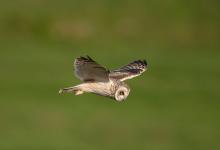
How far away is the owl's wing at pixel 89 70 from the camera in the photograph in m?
6.30

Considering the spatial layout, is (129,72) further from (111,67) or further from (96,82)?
(111,67)

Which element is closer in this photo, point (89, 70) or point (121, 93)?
point (89, 70)

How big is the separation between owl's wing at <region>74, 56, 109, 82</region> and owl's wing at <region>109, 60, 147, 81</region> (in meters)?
0.33

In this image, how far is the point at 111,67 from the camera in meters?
18.8

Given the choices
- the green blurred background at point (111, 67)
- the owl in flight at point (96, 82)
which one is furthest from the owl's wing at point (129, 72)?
the green blurred background at point (111, 67)

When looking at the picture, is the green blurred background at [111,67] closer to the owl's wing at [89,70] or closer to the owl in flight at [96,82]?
the owl in flight at [96,82]

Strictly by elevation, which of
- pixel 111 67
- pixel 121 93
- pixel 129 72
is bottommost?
pixel 121 93

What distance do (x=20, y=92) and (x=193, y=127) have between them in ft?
10.6

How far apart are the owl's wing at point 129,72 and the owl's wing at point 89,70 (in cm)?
33

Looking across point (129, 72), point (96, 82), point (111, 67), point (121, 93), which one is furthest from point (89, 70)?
point (111, 67)

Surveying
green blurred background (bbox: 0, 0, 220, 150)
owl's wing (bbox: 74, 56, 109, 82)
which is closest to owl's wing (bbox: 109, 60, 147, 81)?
owl's wing (bbox: 74, 56, 109, 82)

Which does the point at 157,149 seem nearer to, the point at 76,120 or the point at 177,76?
the point at 76,120

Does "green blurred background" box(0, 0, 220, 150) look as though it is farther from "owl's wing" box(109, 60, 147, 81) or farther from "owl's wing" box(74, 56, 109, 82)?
"owl's wing" box(74, 56, 109, 82)

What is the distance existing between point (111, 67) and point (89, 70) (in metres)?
12.2
